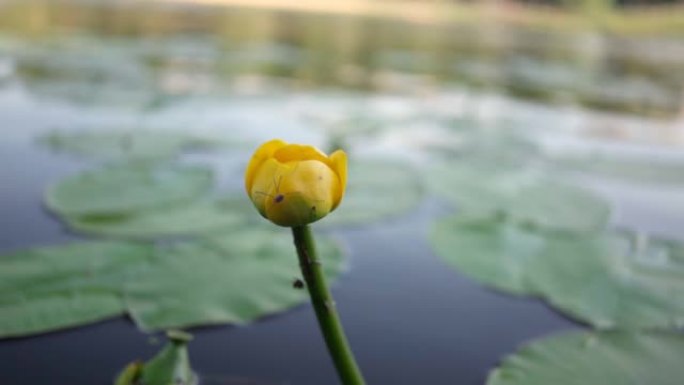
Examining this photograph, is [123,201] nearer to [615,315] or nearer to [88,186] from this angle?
[88,186]

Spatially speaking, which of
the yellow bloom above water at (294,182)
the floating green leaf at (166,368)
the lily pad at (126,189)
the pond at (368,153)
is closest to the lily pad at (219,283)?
the pond at (368,153)

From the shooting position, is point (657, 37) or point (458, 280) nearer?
point (458, 280)

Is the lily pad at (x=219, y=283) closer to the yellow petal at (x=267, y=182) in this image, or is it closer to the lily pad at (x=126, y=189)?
the lily pad at (x=126, y=189)

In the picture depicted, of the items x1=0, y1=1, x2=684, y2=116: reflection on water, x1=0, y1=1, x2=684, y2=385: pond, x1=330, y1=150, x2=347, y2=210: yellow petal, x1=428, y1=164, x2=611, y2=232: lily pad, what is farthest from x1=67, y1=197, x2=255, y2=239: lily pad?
x1=0, y1=1, x2=684, y2=116: reflection on water

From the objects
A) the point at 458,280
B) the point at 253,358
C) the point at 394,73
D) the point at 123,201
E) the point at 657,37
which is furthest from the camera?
the point at 657,37

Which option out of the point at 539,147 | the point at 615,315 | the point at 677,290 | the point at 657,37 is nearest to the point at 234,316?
the point at 615,315

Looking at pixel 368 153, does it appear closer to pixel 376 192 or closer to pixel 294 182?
pixel 376 192

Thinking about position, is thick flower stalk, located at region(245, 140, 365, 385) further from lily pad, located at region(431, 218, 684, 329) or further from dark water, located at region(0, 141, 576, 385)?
lily pad, located at region(431, 218, 684, 329)
